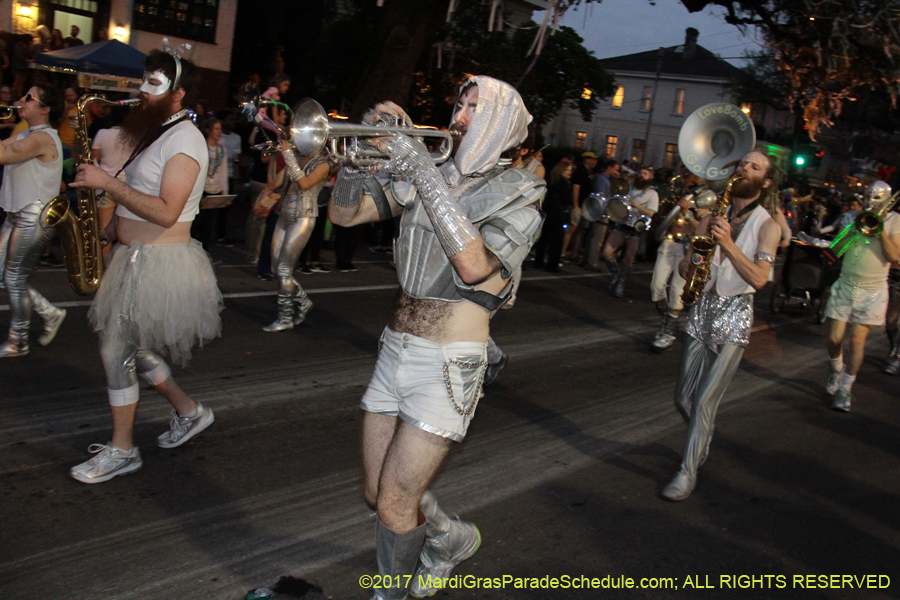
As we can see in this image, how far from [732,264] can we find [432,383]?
247 cm

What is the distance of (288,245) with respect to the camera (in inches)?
287

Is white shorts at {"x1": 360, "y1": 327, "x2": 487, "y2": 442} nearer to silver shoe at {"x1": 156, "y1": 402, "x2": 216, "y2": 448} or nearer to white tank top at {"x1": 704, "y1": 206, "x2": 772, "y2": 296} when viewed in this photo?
silver shoe at {"x1": 156, "y1": 402, "x2": 216, "y2": 448}

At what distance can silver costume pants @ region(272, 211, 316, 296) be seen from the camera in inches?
287

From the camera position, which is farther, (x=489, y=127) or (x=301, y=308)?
(x=301, y=308)

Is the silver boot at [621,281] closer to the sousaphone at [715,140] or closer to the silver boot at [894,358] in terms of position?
the silver boot at [894,358]

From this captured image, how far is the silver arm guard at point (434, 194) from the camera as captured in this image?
245 cm

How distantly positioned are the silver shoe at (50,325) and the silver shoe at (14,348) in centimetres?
23

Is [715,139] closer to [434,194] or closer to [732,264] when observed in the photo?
[732,264]

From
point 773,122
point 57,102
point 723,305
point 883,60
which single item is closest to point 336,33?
point 883,60

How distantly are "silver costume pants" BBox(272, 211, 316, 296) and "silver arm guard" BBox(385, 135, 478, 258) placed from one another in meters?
4.89

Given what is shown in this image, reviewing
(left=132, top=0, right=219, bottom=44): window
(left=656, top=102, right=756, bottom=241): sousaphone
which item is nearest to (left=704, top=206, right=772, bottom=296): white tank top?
(left=656, top=102, right=756, bottom=241): sousaphone

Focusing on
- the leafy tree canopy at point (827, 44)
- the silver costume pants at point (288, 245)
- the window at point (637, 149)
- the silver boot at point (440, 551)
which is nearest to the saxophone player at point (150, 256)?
the silver boot at point (440, 551)

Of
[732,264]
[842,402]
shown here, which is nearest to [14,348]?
[732,264]

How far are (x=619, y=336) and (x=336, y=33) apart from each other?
705 inches
